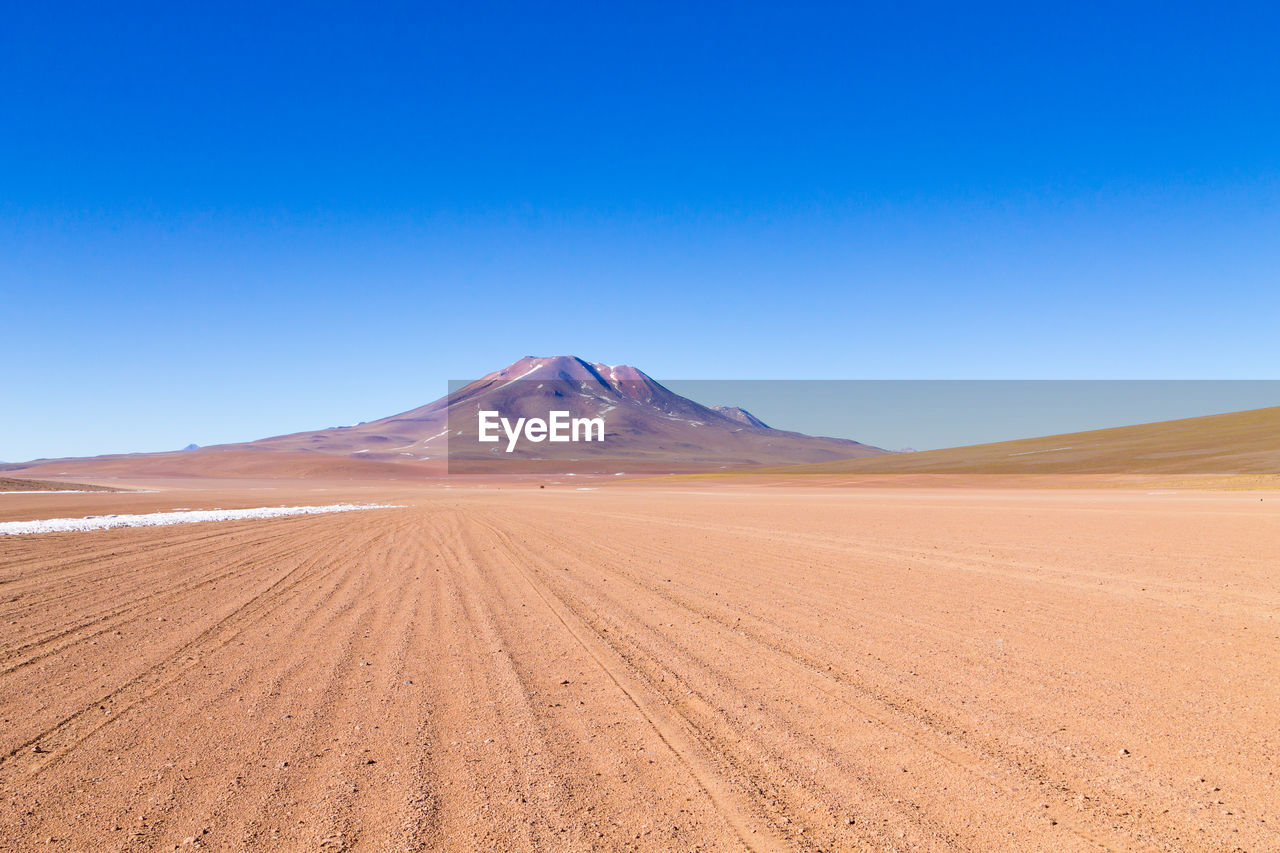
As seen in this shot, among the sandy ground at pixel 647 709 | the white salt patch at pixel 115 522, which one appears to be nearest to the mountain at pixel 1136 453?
the sandy ground at pixel 647 709

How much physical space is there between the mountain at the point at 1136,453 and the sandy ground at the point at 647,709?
53.2m

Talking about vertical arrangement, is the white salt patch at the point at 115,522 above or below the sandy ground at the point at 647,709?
above

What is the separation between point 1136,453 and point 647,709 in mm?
85492

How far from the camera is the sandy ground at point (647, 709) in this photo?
13.0 ft

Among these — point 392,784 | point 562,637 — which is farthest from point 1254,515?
point 392,784

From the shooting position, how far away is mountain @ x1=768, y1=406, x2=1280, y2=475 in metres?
60.8

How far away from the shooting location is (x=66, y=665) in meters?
7.02

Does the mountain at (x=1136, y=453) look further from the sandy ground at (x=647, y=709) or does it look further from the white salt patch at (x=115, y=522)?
the white salt patch at (x=115, y=522)

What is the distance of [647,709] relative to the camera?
5676mm

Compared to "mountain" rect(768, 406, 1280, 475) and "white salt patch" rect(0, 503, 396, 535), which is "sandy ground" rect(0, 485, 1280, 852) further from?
"mountain" rect(768, 406, 1280, 475)

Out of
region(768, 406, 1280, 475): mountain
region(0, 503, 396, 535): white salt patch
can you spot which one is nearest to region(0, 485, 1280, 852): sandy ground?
region(0, 503, 396, 535): white salt patch

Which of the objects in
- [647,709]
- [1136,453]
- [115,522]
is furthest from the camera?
[1136,453]

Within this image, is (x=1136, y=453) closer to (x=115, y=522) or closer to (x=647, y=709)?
(x=115, y=522)

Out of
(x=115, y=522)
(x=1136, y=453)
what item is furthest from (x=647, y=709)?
(x=1136, y=453)
